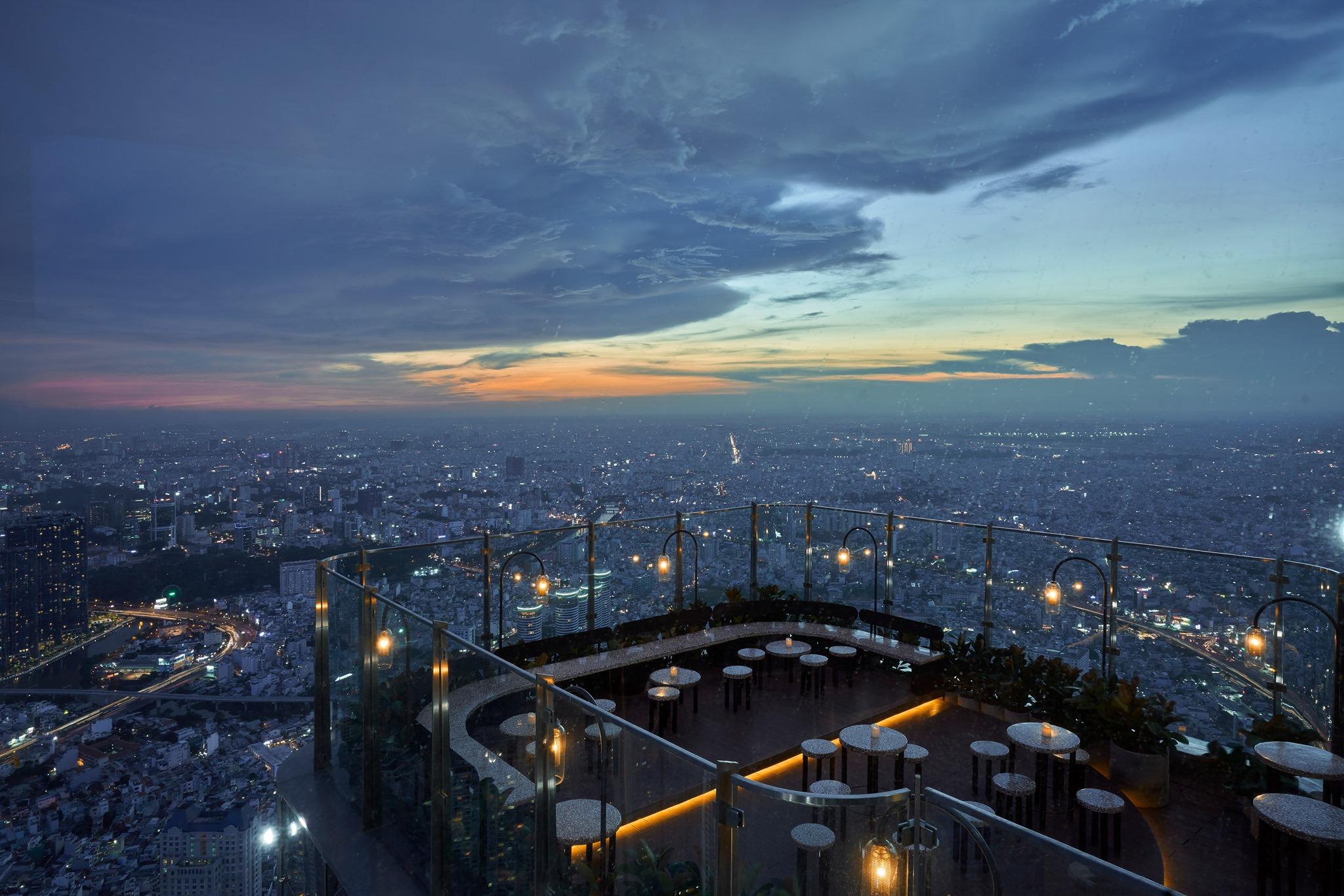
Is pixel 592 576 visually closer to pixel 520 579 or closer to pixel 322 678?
pixel 520 579

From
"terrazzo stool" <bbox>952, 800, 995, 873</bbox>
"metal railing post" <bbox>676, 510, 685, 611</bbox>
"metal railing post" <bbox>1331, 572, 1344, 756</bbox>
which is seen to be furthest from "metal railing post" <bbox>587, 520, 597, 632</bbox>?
"metal railing post" <bbox>1331, 572, 1344, 756</bbox>

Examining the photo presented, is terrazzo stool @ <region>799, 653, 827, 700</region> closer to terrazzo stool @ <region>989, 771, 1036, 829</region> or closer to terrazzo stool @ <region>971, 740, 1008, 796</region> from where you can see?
terrazzo stool @ <region>971, 740, 1008, 796</region>

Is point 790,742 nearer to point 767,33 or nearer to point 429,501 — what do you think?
point 429,501

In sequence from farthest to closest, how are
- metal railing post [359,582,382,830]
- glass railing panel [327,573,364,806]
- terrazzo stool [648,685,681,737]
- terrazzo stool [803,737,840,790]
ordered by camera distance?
terrazzo stool [648,685,681,737] < terrazzo stool [803,737,840,790] < glass railing panel [327,573,364,806] < metal railing post [359,582,382,830]

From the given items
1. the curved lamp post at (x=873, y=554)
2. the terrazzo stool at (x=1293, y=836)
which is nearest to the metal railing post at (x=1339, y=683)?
the terrazzo stool at (x=1293, y=836)

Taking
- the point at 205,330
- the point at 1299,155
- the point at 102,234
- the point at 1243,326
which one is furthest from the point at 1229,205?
the point at 205,330

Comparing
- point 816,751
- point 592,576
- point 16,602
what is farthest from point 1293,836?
point 16,602

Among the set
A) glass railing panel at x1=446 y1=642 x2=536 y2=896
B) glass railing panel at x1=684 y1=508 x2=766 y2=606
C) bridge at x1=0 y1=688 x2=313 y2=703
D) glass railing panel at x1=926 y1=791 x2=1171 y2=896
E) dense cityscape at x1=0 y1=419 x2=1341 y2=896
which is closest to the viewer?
glass railing panel at x1=926 y1=791 x2=1171 y2=896
